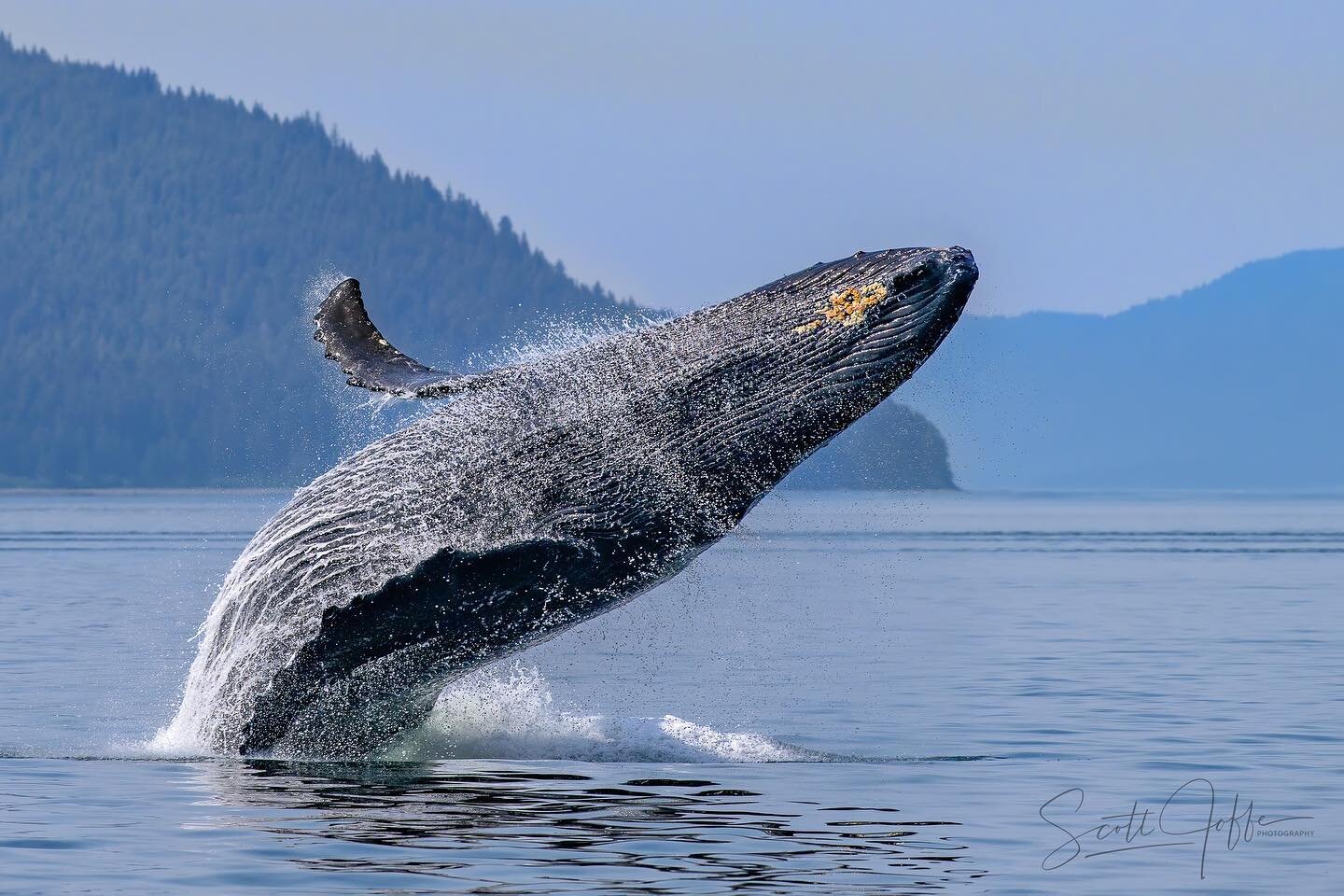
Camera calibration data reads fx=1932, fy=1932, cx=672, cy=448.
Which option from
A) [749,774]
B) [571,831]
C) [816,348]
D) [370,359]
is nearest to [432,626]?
[571,831]

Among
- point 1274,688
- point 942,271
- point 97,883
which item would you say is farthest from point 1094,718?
point 97,883

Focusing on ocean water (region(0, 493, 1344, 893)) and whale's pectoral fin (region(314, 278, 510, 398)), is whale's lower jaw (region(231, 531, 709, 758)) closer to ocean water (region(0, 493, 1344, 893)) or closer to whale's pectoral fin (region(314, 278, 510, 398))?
ocean water (region(0, 493, 1344, 893))

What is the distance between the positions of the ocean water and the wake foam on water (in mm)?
38

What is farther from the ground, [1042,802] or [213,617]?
[213,617]

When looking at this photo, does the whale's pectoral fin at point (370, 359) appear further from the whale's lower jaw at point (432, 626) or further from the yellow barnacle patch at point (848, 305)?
the yellow barnacle patch at point (848, 305)

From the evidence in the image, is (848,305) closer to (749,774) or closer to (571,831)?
(571,831)

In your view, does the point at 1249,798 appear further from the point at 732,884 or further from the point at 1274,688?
the point at 1274,688

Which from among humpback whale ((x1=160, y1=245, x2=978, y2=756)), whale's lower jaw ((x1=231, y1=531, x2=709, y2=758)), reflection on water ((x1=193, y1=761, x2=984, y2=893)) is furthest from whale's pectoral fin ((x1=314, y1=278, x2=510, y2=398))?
reflection on water ((x1=193, y1=761, x2=984, y2=893))

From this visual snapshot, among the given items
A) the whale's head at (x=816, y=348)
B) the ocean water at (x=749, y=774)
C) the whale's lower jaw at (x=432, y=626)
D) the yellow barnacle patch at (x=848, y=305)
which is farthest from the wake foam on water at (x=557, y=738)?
the yellow barnacle patch at (x=848, y=305)

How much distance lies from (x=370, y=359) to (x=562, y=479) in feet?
7.44

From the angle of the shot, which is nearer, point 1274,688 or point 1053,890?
point 1053,890

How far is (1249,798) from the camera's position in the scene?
1401 cm

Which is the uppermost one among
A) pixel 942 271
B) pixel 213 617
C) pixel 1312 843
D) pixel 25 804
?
pixel 942 271

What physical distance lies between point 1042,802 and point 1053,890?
2956 millimetres
